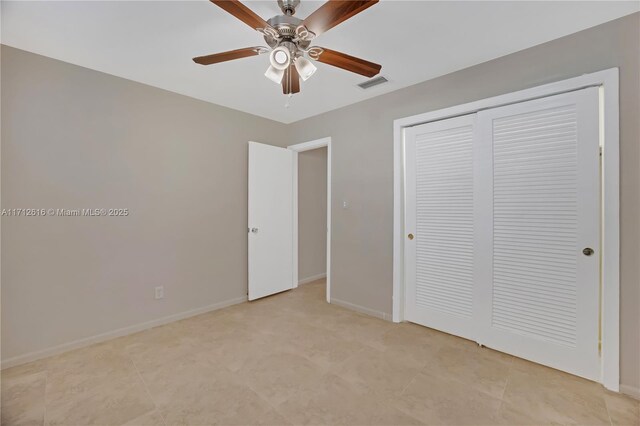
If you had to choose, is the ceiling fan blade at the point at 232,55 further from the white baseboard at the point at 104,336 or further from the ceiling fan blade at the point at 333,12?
the white baseboard at the point at 104,336

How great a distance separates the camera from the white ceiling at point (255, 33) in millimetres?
1813

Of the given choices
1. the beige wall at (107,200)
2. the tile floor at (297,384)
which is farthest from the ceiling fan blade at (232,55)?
the tile floor at (297,384)

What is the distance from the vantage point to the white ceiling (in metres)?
1.81

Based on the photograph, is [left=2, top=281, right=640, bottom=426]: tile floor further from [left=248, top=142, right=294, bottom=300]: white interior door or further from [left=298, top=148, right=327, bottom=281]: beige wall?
[left=298, top=148, right=327, bottom=281]: beige wall

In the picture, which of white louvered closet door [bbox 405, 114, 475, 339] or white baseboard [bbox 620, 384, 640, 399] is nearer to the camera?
white baseboard [bbox 620, 384, 640, 399]

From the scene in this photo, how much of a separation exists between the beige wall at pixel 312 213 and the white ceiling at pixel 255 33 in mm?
1910

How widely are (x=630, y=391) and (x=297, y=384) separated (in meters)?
2.24

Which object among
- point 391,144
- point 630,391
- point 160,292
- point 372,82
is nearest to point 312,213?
point 391,144

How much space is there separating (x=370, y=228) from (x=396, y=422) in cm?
195

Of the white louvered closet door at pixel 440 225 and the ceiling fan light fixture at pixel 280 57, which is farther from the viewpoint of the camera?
the white louvered closet door at pixel 440 225

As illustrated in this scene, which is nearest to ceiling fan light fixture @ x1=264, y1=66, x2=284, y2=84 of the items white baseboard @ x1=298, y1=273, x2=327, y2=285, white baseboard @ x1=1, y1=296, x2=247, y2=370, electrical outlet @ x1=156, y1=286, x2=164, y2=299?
electrical outlet @ x1=156, y1=286, x2=164, y2=299

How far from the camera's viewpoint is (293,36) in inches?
66.3

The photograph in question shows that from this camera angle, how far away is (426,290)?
2920 mm

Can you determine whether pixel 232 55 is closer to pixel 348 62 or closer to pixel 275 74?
pixel 275 74
